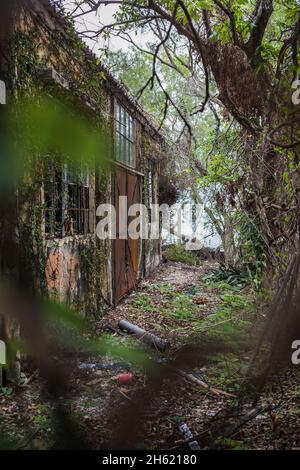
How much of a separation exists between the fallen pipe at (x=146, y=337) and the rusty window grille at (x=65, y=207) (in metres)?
1.60

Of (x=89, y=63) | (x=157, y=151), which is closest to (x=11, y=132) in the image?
(x=89, y=63)

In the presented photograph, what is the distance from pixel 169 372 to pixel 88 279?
6.00 m

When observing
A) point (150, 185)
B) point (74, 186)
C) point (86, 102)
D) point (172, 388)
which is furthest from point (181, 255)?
point (172, 388)

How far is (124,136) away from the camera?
910cm

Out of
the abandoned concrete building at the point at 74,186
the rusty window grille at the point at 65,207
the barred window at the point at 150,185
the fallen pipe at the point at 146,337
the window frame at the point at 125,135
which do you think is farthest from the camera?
the barred window at the point at 150,185

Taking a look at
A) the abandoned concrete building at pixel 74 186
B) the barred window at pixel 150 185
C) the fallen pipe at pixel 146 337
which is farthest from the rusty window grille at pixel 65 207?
the barred window at pixel 150 185

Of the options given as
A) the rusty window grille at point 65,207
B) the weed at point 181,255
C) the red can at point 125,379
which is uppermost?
the rusty window grille at point 65,207

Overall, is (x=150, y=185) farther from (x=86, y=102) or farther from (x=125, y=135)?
(x=86, y=102)

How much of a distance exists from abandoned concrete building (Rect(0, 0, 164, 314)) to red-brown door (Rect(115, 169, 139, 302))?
20mm

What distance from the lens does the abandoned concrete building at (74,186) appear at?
4.48m

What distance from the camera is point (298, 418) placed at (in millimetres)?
3549

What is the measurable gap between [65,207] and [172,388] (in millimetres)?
5045

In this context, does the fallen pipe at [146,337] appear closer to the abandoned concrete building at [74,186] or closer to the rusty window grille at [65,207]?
the abandoned concrete building at [74,186]
